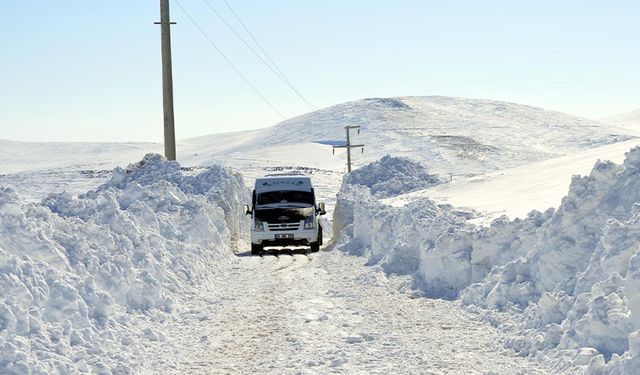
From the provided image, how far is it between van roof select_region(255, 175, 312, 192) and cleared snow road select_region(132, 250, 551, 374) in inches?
399

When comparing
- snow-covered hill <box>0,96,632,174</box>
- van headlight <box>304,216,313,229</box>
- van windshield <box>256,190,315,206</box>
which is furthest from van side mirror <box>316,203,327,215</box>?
snow-covered hill <box>0,96,632,174</box>

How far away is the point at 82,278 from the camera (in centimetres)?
1184

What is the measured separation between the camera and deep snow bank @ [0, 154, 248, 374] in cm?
909

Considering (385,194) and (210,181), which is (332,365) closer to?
(210,181)

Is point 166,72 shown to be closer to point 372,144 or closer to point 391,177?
point 391,177

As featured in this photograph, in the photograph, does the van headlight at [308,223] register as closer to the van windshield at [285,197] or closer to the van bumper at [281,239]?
the van bumper at [281,239]

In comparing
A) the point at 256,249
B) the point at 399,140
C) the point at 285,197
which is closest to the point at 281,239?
the point at 256,249

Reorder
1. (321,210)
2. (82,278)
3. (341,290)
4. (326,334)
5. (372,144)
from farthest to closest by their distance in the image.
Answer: (372,144) → (321,210) → (341,290) → (82,278) → (326,334)

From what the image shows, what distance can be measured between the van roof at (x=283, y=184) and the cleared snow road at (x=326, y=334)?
10146mm

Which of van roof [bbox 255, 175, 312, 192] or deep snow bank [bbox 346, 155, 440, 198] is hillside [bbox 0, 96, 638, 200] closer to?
deep snow bank [bbox 346, 155, 440, 198]

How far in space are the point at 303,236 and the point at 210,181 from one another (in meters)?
8.43

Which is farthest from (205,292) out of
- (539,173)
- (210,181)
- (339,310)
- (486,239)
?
(539,173)

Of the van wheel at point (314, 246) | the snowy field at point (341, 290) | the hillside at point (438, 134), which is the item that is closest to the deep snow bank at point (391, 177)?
the van wheel at point (314, 246)

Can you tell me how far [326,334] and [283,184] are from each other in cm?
1621
